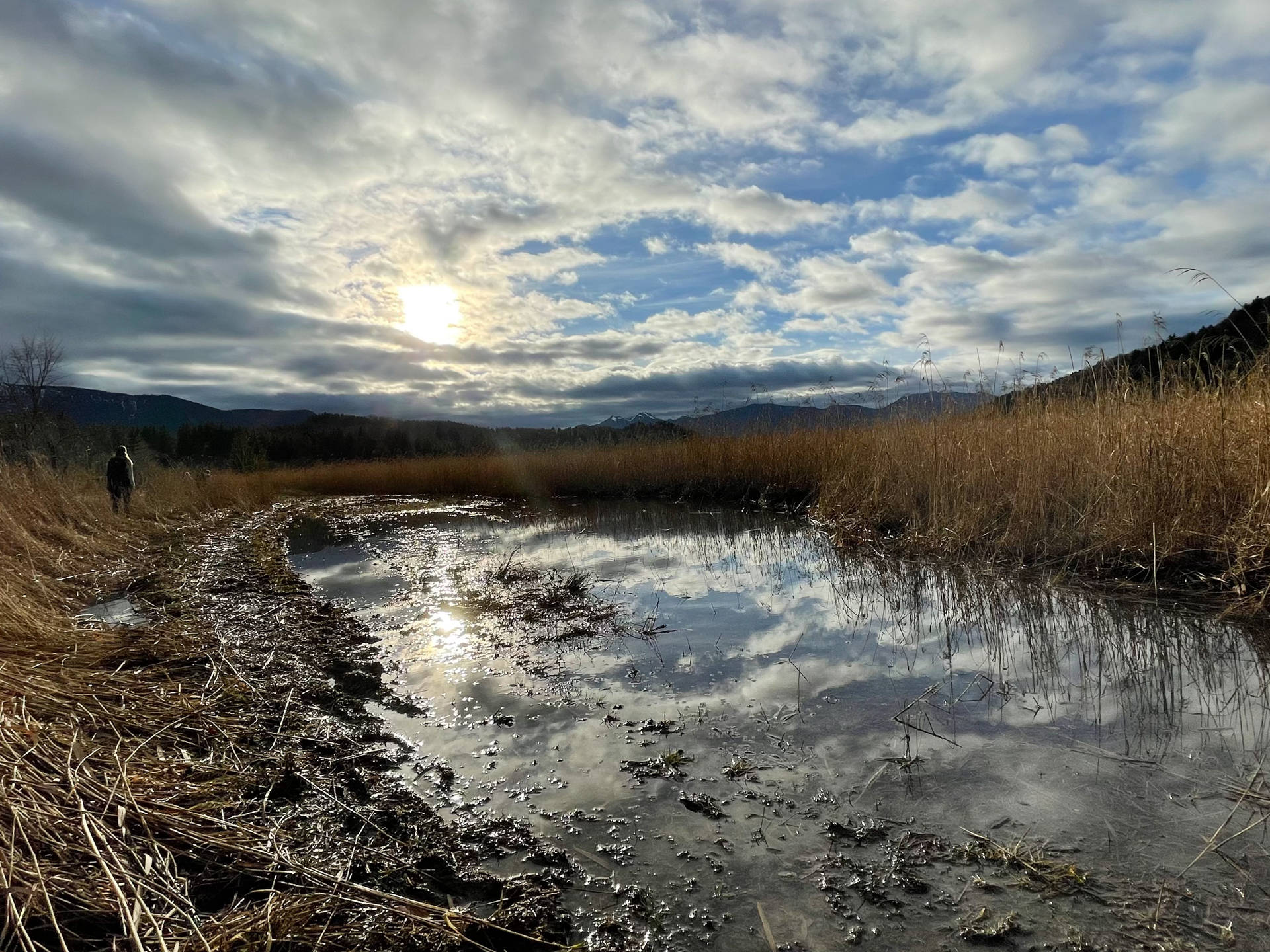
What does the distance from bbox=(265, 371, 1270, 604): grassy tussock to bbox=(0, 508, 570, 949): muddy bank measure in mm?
3922

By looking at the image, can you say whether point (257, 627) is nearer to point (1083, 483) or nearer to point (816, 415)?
point (1083, 483)

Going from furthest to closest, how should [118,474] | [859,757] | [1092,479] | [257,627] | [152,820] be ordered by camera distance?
[118,474] < [1092,479] < [257,627] < [859,757] < [152,820]

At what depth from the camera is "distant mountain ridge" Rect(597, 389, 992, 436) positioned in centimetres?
671

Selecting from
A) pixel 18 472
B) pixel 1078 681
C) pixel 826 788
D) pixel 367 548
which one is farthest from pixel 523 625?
pixel 18 472

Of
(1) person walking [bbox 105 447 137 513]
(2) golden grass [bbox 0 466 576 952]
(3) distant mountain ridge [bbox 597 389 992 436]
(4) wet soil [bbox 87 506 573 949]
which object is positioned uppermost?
(3) distant mountain ridge [bbox 597 389 992 436]

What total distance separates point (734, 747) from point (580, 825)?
67cm

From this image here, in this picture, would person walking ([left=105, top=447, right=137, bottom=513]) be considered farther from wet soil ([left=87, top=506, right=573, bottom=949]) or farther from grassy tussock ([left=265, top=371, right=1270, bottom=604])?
grassy tussock ([left=265, top=371, right=1270, bottom=604])

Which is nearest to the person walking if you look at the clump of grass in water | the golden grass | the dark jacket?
the dark jacket

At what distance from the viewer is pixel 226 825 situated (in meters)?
1.65

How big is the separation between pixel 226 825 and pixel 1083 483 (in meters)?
5.41

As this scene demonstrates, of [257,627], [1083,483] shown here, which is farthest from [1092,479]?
[257,627]

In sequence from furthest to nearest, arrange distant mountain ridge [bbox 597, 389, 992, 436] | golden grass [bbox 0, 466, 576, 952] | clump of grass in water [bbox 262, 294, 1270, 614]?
distant mountain ridge [bbox 597, 389, 992, 436] → clump of grass in water [bbox 262, 294, 1270, 614] → golden grass [bbox 0, 466, 576, 952]

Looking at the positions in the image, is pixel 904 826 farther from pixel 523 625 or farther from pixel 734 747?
pixel 523 625

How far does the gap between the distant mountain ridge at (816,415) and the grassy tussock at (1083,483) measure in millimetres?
220
